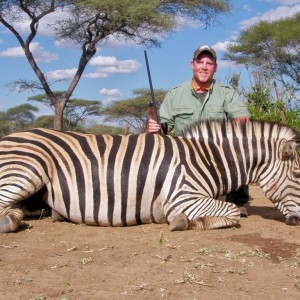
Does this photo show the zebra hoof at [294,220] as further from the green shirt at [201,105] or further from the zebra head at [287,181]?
the green shirt at [201,105]

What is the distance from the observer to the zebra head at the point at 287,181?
14.0 feet

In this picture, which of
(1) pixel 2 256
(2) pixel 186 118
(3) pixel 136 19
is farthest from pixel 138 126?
(1) pixel 2 256

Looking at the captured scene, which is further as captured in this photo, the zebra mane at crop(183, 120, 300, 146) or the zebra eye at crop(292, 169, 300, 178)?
the zebra mane at crop(183, 120, 300, 146)

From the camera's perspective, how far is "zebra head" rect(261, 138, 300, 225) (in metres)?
4.28

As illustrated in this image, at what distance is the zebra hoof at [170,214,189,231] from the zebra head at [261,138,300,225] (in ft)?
2.60

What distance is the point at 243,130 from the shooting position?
4453 mm

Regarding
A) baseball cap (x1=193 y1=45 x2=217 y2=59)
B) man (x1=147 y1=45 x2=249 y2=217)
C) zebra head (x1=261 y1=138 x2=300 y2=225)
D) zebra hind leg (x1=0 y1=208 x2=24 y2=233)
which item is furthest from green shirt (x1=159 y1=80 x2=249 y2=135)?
zebra hind leg (x1=0 y1=208 x2=24 y2=233)

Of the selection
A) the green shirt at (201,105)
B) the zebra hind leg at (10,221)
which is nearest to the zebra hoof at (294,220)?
the green shirt at (201,105)

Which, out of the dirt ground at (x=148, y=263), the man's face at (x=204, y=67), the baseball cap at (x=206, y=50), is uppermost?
the baseball cap at (x=206, y=50)

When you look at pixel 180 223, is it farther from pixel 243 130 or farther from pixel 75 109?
pixel 75 109

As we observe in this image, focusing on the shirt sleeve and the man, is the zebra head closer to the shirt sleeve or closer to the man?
the man

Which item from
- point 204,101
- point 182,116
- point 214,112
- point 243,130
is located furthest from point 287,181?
point 182,116

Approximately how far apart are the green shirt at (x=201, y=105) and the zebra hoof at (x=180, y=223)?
4.30ft

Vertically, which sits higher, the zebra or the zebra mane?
the zebra mane
